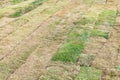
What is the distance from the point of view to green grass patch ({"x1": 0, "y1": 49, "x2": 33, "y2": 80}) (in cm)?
637

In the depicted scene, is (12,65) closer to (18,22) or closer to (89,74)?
(89,74)

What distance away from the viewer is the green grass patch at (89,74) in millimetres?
6070

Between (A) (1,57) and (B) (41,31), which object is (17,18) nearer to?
(B) (41,31)

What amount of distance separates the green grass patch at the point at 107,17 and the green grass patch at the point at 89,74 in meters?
3.47

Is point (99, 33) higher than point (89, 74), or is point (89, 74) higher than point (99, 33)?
point (99, 33)

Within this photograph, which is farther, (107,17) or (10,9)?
(10,9)

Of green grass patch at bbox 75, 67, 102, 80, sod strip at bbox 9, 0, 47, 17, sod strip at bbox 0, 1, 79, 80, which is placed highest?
sod strip at bbox 9, 0, 47, 17

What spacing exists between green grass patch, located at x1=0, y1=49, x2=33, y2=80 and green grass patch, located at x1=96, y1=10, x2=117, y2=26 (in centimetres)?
335

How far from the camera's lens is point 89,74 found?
623 cm

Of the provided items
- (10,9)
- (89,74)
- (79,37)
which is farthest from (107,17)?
(89,74)

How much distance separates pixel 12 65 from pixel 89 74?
1881 millimetres

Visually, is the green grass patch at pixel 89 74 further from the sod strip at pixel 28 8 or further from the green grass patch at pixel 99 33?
the sod strip at pixel 28 8

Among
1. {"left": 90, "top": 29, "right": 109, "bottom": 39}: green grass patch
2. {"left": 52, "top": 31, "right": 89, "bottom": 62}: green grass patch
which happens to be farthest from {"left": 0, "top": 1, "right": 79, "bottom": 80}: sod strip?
{"left": 90, "top": 29, "right": 109, "bottom": 39}: green grass patch

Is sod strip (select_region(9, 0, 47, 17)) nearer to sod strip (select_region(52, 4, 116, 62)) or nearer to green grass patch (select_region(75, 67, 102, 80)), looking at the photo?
sod strip (select_region(52, 4, 116, 62))
